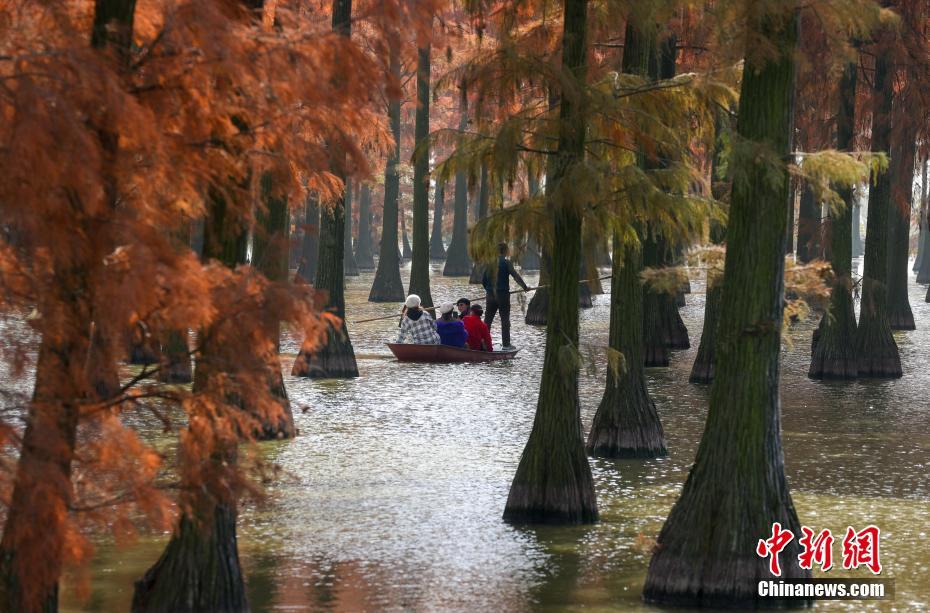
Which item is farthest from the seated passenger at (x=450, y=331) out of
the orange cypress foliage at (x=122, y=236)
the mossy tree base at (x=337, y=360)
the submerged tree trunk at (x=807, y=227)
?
the orange cypress foliage at (x=122, y=236)

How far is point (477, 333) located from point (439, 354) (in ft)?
2.93

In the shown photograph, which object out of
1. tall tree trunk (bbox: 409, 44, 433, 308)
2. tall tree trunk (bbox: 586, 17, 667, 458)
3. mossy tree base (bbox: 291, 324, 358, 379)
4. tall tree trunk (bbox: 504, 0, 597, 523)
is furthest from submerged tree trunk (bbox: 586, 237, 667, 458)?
tall tree trunk (bbox: 409, 44, 433, 308)

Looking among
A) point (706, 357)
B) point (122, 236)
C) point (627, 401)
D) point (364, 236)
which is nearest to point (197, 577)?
point (122, 236)

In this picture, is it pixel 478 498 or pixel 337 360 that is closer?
pixel 478 498

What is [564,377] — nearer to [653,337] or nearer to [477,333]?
[653,337]

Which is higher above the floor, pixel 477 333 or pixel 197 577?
pixel 477 333

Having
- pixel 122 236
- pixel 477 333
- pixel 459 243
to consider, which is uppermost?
pixel 459 243

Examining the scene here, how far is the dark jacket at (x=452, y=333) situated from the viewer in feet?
77.6

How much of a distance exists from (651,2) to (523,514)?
4.42 metres

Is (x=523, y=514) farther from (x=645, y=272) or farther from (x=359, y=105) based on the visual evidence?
(x=359, y=105)

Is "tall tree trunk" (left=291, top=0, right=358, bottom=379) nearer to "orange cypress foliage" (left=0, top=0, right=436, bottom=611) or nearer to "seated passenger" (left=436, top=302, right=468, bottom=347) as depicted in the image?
"seated passenger" (left=436, top=302, right=468, bottom=347)

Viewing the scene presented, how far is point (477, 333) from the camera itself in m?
24.1

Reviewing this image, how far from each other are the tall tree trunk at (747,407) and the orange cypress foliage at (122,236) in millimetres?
3293

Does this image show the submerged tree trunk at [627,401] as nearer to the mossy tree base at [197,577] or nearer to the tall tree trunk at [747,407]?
the tall tree trunk at [747,407]
